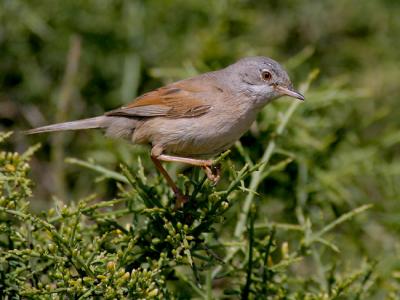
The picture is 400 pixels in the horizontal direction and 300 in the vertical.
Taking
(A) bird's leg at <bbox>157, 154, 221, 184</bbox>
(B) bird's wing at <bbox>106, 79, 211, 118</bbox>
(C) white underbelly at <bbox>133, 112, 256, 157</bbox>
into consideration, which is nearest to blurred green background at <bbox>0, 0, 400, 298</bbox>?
(C) white underbelly at <bbox>133, 112, 256, 157</bbox>

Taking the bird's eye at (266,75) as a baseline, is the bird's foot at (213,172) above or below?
below

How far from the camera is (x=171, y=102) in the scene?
4.43m

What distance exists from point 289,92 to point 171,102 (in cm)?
77

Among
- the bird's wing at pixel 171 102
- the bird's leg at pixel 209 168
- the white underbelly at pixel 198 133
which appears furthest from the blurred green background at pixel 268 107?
the bird's leg at pixel 209 168

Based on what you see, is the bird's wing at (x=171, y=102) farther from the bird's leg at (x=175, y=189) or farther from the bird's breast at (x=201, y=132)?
the bird's leg at (x=175, y=189)

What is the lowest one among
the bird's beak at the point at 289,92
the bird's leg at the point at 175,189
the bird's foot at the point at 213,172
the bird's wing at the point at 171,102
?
the bird's leg at the point at 175,189

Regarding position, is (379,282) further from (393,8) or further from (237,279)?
(393,8)

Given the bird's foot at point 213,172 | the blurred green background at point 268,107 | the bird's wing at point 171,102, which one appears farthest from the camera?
the blurred green background at point 268,107

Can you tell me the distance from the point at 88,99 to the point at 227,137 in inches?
87.0

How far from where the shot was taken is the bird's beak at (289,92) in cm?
Answer: 417

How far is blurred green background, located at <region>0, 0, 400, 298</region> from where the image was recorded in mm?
4547

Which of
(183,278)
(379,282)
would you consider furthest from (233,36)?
(183,278)

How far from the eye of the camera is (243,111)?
163 inches

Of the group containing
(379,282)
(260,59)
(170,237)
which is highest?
(260,59)
